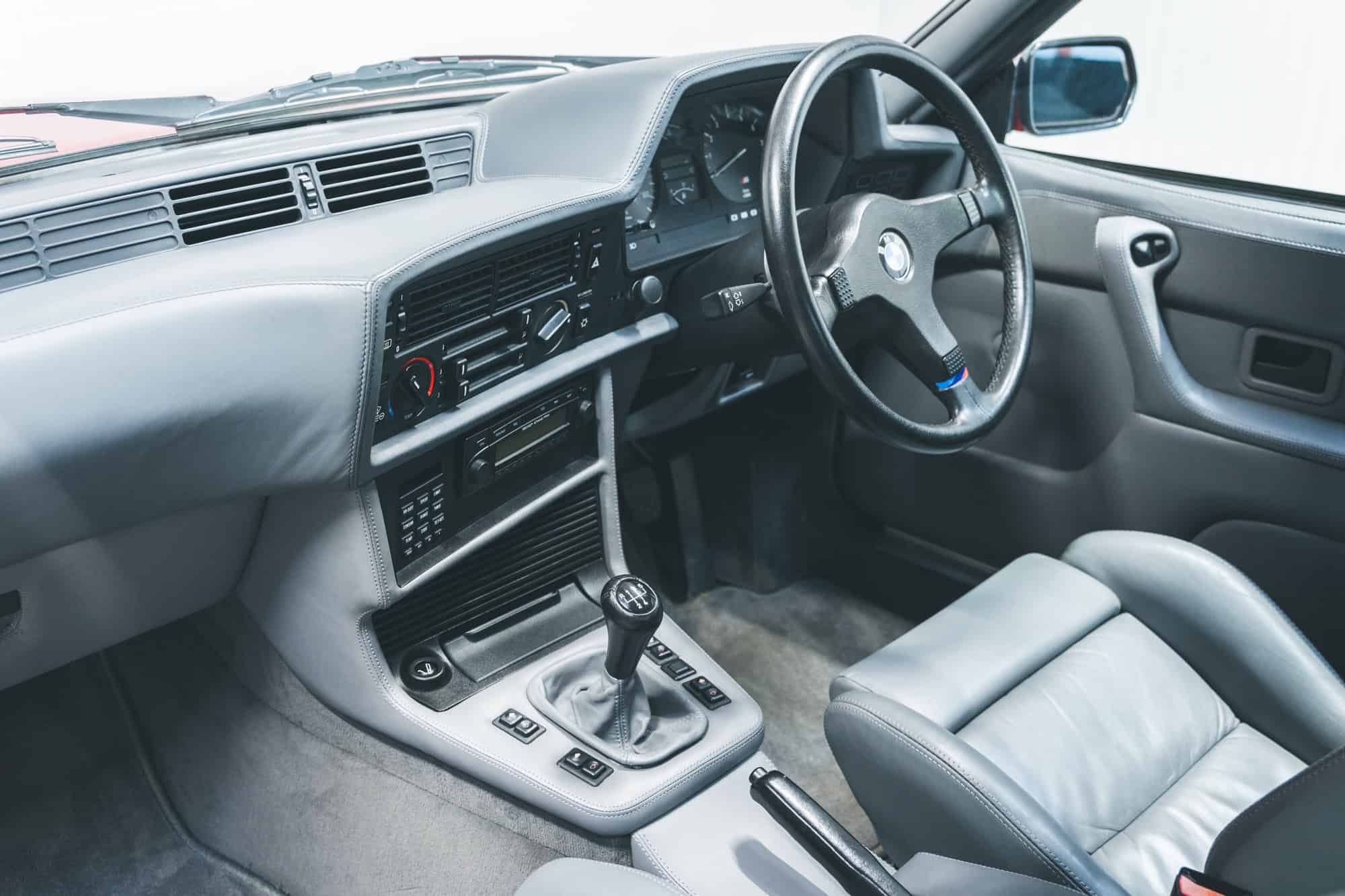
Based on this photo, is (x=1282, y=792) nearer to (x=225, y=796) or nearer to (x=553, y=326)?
(x=553, y=326)

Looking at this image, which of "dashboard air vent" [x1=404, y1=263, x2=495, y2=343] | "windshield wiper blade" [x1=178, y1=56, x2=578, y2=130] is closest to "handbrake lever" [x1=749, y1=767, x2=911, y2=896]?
"dashboard air vent" [x1=404, y1=263, x2=495, y2=343]

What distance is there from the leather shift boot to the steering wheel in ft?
1.68

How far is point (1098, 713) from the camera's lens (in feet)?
4.12

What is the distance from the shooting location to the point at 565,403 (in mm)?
1558

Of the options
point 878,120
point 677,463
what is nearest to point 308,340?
point 878,120

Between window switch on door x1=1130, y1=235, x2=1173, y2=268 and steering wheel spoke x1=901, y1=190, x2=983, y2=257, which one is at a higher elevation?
steering wheel spoke x1=901, y1=190, x2=983, y2=257

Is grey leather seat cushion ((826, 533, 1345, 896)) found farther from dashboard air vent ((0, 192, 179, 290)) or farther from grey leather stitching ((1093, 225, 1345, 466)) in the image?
dashboard air vent ((0, 192, 179, 290))

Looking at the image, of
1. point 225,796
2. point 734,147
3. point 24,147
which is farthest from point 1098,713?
point 24,147

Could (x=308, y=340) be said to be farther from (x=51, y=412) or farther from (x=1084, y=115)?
(x=1084, y=115)

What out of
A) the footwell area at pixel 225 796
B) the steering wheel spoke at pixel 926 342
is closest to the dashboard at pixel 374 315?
the steering wheel spoke at pixel 926 342

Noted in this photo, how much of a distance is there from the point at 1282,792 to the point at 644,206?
1.14 metres

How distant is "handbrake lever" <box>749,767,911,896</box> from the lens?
1022mm

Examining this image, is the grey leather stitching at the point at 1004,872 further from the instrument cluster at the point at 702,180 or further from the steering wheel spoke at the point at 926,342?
the instrument cluster at the point at 702,180

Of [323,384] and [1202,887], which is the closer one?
[1202,887]
